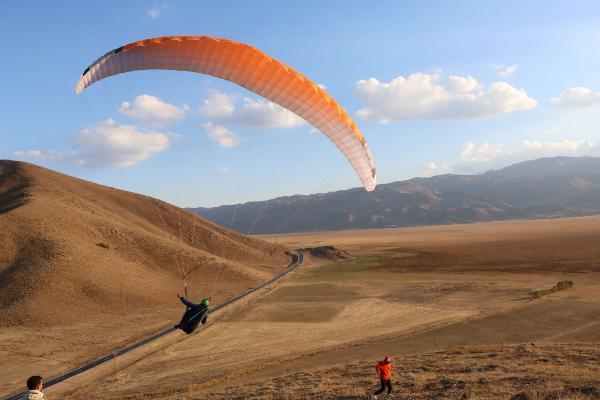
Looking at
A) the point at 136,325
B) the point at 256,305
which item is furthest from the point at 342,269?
the point at 136,325

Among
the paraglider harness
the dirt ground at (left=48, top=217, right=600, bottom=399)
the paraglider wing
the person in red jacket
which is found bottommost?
the dirt ground at (left=48, top=217, right=600, bottom=399)

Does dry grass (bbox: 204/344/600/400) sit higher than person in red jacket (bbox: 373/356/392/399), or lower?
lower

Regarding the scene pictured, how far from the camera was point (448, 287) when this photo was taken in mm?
35438

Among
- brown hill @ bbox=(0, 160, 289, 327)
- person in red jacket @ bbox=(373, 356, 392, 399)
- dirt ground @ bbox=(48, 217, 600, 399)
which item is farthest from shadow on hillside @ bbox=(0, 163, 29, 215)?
person in red jacket @ bbox=(373, 356, 392, 399)

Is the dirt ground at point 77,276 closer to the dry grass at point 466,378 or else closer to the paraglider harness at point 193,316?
the paraglider harness at point 193,316

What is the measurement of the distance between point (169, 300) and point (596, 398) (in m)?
29.0

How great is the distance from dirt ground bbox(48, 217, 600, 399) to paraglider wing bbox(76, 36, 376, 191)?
9.24 metres

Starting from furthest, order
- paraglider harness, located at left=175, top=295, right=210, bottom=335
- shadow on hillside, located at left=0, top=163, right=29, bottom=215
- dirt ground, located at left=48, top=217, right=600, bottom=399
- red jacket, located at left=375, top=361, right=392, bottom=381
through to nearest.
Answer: shadow on hillside, located at left=0, top=163, right=29, bottom=215 < paraglider harness, located at left=175, top=295, right=210, bottom=335 < dirt ground, located at left=48, top=217, right=600, bottom=399 < red jacket, located at left=375, top=361, right=392, bottom=381

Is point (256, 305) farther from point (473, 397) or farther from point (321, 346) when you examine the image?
point (473, 397)

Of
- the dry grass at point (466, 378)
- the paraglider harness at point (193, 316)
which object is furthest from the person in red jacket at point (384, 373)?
the paraglider harness at point (193, 316)

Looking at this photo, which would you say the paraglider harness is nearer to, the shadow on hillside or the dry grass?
the dry grass

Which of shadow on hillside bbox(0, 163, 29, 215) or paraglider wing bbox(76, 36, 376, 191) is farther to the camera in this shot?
shadow on hillside bbox(0, 163, 29, 215)

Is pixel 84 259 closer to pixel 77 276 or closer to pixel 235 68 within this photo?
pixel 77 276

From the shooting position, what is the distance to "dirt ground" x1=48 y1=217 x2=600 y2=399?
12469 mm
